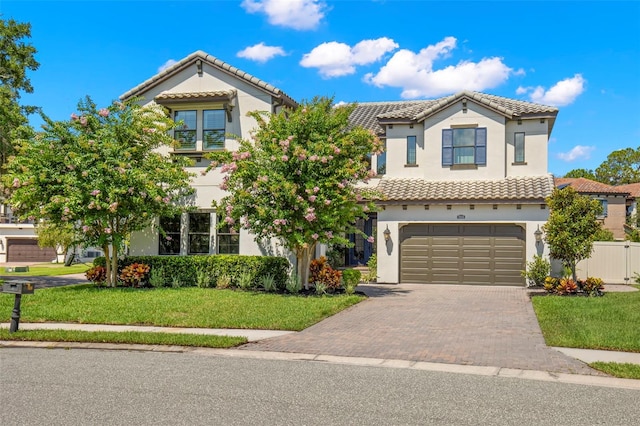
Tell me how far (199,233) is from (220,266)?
2718 millimetres

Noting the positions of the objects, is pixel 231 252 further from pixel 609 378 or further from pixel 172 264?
pixel 609 378

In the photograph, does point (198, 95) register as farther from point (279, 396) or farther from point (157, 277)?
point (279, 396)

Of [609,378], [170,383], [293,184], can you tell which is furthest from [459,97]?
[170,383]

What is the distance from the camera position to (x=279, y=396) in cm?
688

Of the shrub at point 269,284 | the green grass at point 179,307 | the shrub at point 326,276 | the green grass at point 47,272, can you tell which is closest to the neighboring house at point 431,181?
the shrub at point 269,284

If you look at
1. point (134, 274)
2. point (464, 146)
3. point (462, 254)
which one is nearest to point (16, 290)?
point (134, 274)

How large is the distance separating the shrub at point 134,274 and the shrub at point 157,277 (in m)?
0.24

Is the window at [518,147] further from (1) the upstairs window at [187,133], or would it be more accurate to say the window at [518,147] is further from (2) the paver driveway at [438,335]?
(1) the upstairs window at [187,133]

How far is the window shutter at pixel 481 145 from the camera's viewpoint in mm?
23719

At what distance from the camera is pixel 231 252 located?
2217 centimetres

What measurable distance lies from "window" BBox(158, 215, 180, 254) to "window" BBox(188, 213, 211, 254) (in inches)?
21.8

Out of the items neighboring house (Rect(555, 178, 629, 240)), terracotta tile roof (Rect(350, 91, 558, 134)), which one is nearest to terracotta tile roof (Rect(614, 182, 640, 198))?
neighboring house (Rect(555, 178, 629, 240))

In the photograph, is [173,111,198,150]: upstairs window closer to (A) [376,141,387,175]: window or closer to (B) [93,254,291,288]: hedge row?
(B) [93,254,291,288]: hedge row

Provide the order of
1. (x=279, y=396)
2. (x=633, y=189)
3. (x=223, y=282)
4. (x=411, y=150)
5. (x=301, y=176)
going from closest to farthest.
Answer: (x=279, y=396)
(x=301, y=176)
(x=223, y=282)
(x=411, y=150)
(x=633, y=189)
